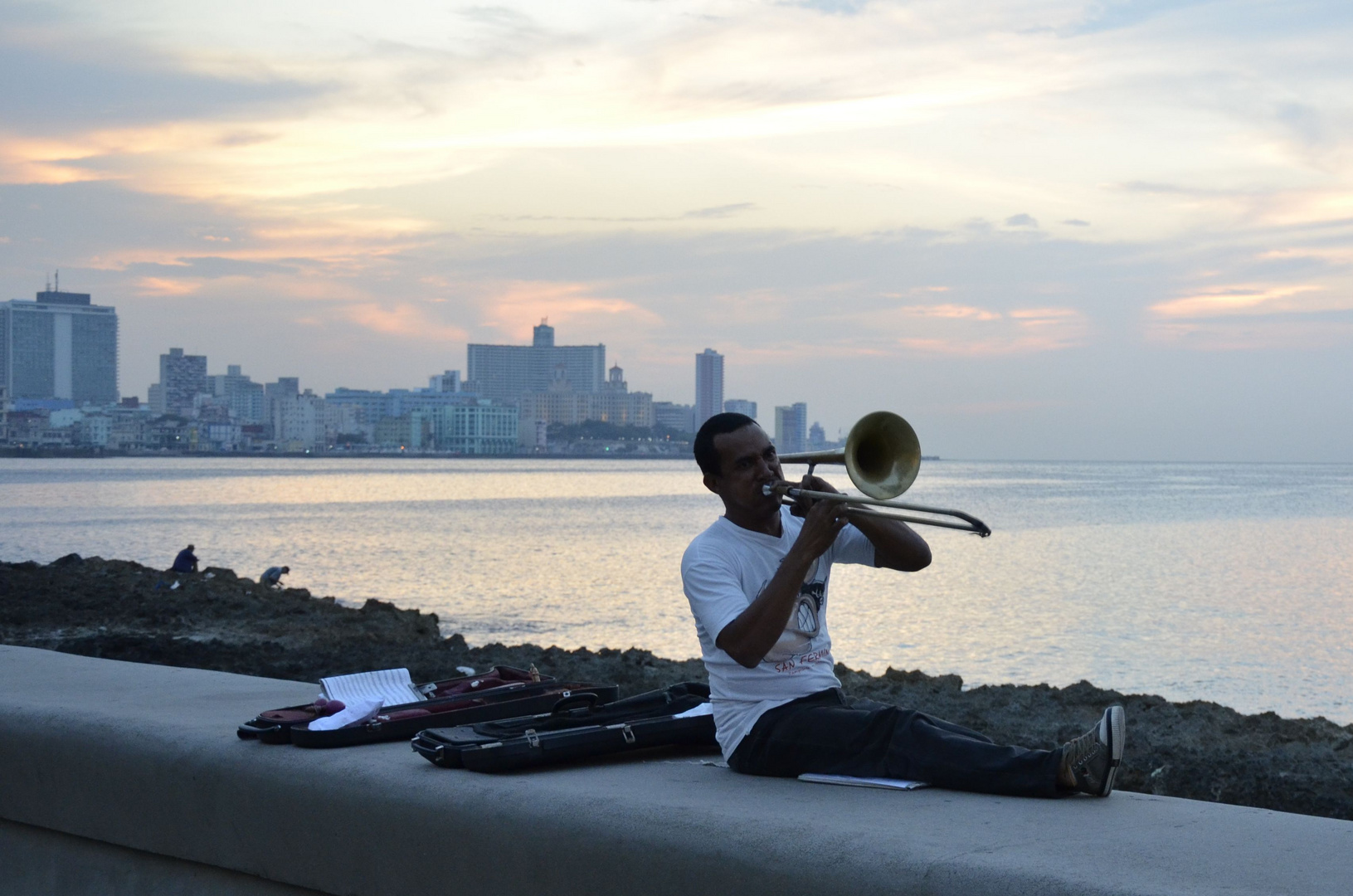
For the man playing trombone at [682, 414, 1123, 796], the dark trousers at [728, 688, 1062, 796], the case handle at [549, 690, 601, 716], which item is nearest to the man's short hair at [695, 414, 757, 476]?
the man playing trombone at [682, 414, 1123, 796]

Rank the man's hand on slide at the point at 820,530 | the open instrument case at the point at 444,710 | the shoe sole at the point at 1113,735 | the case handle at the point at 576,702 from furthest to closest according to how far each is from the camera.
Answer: the case handle at the point at 576,702 < the open instrument case at the point at 444,710 < the man's hand on slide at the point at 820,530 < the shoe sole at the point at 1113,735

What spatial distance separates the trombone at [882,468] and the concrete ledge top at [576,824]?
814mm

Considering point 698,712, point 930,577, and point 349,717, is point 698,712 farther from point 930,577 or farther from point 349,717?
point 930,577

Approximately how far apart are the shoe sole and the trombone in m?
0.62

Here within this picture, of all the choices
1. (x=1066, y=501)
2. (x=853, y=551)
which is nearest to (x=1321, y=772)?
(x=853, y=551)

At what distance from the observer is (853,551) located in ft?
14.1

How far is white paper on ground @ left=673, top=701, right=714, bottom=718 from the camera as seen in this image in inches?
175

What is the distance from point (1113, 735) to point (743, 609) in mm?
1105

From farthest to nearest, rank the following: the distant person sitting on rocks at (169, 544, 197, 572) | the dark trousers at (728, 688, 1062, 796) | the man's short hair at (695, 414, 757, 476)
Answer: the distant person sitting on rocks at (169, 544, 197, 572), the man's short hair at (695, 414, 757, 476), the dark trousers at (728, 688, 1062, 796)

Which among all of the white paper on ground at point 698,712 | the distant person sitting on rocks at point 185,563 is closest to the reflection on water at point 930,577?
the distant person sitting on rocks at point 185,563

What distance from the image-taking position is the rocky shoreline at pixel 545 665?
23.8 ft

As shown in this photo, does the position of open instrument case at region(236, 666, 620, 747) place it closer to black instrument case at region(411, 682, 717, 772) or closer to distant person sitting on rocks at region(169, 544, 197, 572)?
black instrument case at region(411, 682, 717, 772)

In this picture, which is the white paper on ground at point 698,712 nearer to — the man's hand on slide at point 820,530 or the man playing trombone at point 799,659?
the man playing trombone at point 799,659

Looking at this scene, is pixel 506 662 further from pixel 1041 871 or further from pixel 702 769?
pixel 1041 871
